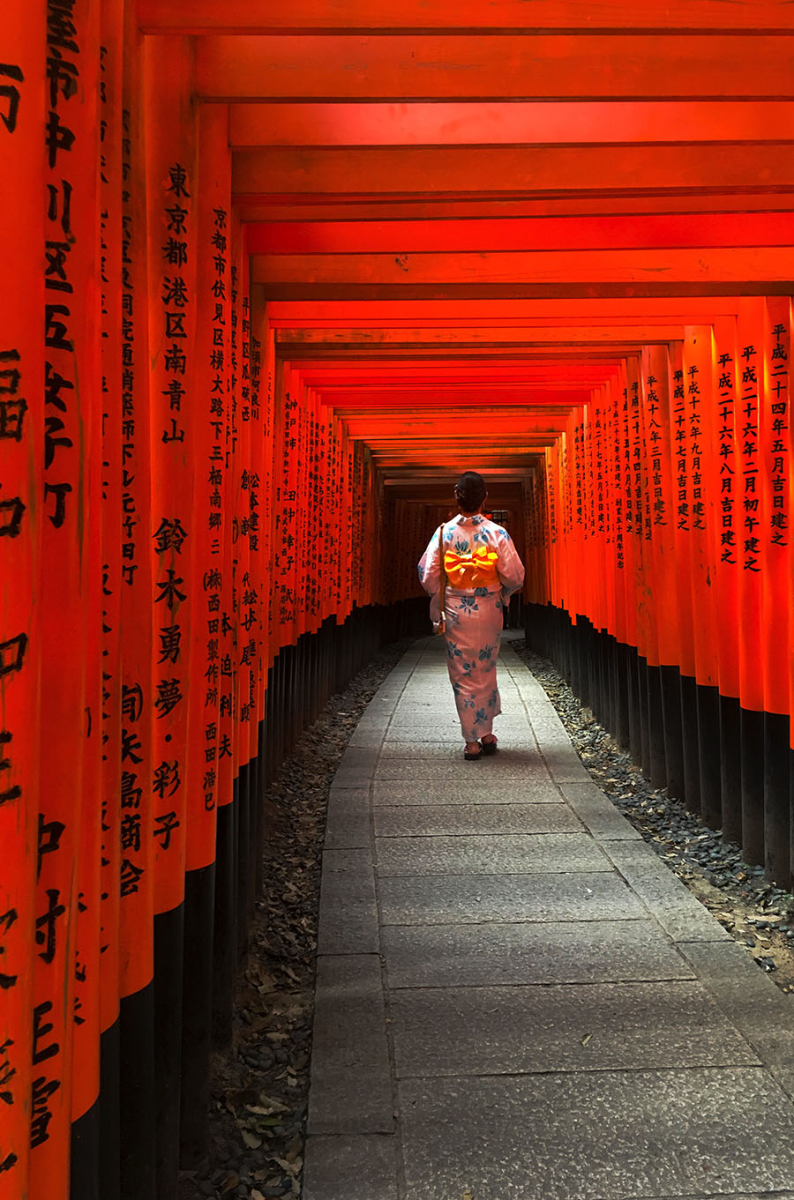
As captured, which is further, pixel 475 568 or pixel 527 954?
pixel 475 568

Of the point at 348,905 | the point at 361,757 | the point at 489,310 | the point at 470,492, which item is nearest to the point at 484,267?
the point at 489,310

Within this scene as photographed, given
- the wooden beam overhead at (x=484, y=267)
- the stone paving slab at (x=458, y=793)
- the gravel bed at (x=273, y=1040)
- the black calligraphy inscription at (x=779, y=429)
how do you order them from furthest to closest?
the stone paving slab at (x=458, y=793)
the wooden beam overhead at (x=484, y=267)
the black calligraphy inscription at (x=779, y=429)
the gravel bed at (x=273, y=1040)

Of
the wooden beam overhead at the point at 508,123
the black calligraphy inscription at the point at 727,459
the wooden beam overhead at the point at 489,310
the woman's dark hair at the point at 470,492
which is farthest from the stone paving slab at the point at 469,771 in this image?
the wooden beam overhead at the point at 508,123

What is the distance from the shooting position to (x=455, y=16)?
229cm

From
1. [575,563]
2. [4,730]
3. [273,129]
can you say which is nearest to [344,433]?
[575,563]

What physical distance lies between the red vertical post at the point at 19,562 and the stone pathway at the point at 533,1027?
4.92 feet

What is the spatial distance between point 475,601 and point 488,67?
4.72 meters

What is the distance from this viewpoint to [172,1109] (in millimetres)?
2328

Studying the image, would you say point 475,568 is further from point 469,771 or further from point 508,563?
point 469,771

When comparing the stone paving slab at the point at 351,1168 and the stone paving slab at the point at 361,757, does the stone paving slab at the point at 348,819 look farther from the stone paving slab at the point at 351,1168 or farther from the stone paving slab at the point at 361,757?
the stone paving slab at the point at 351,1168

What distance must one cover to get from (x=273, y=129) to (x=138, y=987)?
2629mm

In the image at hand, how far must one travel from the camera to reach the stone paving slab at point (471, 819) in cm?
533

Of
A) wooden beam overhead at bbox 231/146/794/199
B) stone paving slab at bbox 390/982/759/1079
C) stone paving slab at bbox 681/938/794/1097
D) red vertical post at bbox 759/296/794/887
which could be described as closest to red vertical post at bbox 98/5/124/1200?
stone paving slab at bbox 390/982/759/1079

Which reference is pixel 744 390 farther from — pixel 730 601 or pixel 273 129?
pixel 273 129
